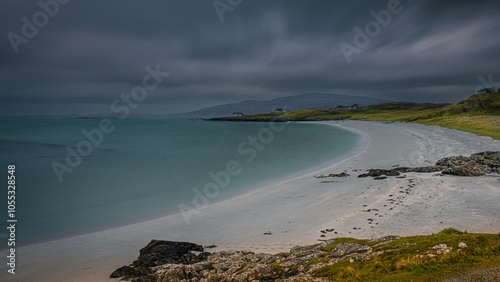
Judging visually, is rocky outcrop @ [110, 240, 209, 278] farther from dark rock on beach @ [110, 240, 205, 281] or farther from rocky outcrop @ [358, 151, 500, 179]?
rocky outcrop @ [358, 151, 500, 179]

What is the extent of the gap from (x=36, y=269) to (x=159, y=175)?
75.5 feet

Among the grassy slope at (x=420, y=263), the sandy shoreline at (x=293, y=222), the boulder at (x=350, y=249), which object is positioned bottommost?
the sandy shoreline at (x=293, y=222)

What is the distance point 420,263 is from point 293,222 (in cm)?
936

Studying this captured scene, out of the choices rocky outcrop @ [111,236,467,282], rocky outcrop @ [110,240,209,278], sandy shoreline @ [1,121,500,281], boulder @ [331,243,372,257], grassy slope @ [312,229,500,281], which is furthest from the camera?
sandy shoreline @ [1,121,500,281]

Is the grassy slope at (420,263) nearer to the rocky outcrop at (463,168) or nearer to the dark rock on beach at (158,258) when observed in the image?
the dark rock on beach at (158,258)

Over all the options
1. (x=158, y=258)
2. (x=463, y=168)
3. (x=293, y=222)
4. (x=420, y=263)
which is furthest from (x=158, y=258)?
(x=463, y=168)

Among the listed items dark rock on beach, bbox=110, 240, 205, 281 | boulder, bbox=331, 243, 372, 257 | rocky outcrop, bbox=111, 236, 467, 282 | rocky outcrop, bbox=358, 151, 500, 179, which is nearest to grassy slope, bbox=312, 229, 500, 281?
rocky outcrop, bbox=111, 236, 467, 282

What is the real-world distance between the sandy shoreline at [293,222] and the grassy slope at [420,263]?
17.5ft

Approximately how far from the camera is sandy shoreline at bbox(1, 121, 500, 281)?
11.2m

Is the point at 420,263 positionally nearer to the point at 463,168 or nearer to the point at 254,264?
the point at 254,264

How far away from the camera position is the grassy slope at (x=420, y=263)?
4672mm

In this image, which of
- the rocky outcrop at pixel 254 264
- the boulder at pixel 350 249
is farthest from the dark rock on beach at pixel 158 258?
the boulder at pixel 350 249

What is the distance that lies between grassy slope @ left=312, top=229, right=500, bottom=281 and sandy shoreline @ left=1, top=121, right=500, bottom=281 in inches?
210

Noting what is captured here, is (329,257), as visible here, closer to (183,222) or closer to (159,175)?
(183,222)
